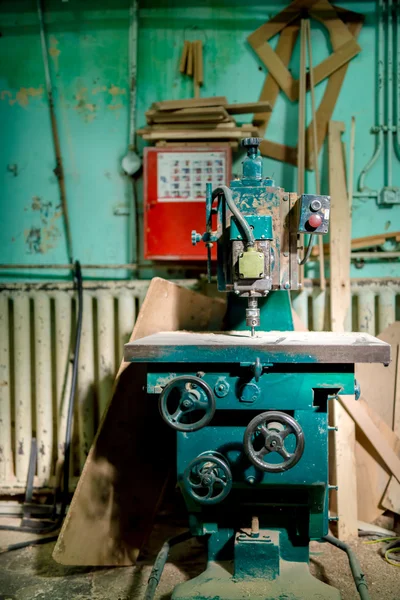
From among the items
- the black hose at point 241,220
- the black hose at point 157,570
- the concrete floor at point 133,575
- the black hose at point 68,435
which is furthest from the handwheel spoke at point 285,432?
the black hose at point 68,435

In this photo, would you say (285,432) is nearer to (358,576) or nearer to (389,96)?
(358,576)

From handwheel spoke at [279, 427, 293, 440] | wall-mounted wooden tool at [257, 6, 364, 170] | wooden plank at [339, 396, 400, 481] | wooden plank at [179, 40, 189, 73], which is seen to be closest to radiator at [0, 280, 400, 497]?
wooden plank at [339, 396, 400, 481]

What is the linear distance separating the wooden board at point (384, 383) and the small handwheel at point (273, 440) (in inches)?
42.3

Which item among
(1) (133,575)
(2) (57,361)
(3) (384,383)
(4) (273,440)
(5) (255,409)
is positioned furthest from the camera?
(2) (57,361)

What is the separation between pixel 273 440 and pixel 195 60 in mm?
1913

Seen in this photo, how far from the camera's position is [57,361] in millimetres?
2486

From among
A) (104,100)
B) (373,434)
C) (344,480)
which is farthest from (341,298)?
(104,100)

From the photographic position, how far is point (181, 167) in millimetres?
2379

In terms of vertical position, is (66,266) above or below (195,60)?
below

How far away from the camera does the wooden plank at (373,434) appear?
2.19 meters

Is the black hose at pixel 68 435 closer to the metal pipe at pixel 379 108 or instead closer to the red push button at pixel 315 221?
the red push button at pixel 315 221

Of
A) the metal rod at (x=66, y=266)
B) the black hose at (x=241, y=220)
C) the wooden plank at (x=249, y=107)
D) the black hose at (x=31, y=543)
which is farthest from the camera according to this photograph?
the metal rod at (x=66, y=266)

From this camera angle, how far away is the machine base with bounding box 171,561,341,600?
1530 millimetres

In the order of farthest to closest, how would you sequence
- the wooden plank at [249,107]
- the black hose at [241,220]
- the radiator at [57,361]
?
the radiator at [57,361] → the wooden plank at [249,107] → the black hose at [241,220]
